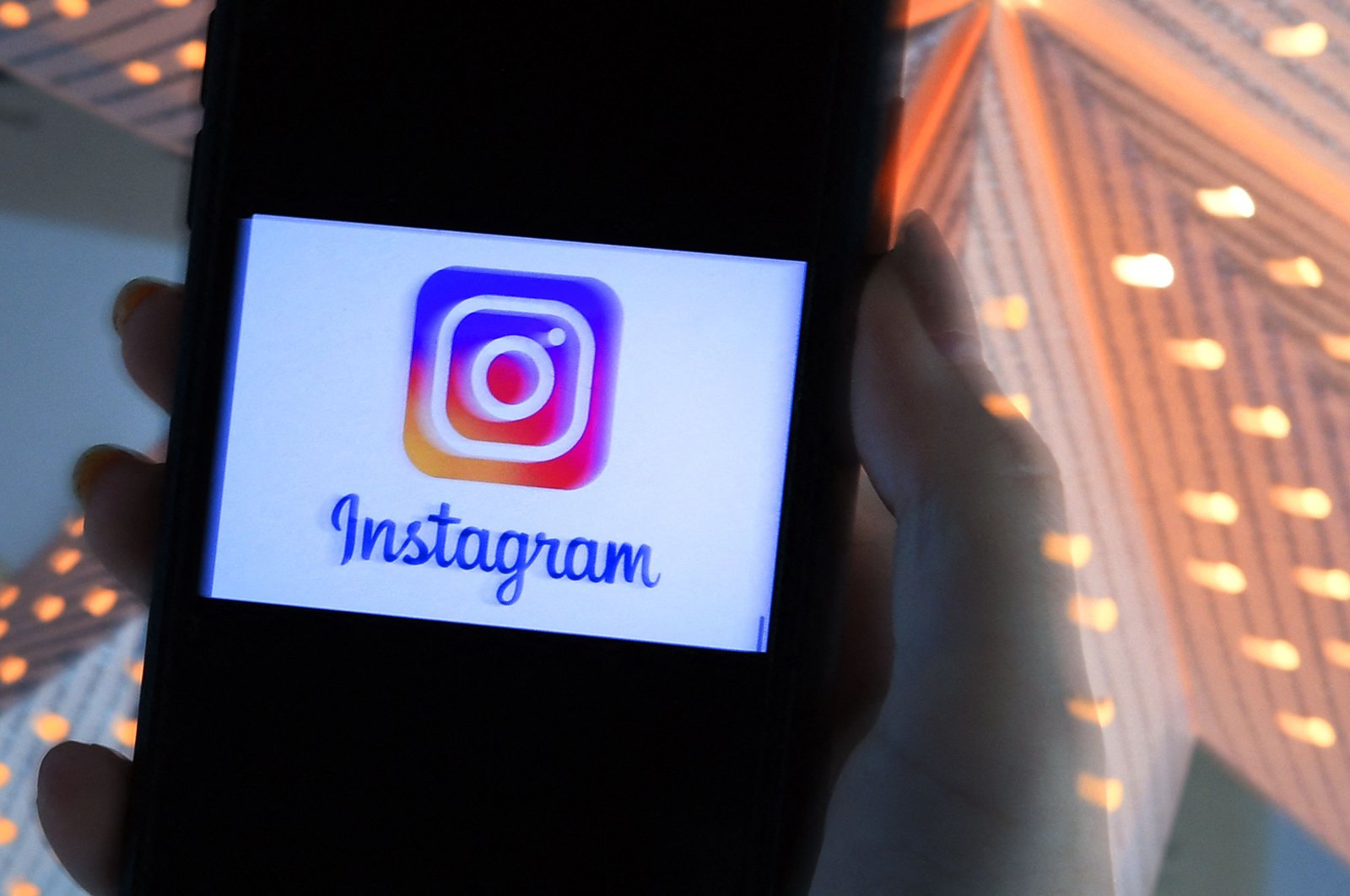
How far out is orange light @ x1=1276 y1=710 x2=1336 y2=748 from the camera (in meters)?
0.34

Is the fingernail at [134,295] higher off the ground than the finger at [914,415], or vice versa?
the fingernail at [134,295]

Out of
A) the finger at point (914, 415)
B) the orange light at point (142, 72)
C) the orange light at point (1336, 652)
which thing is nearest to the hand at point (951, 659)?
the finger at point (914, 415)

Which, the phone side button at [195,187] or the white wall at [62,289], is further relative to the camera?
the white wall at [62,289]

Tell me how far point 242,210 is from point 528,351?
8 cm

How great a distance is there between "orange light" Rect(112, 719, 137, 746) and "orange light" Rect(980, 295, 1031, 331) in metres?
0.30

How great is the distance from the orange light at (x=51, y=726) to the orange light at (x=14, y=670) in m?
0.02

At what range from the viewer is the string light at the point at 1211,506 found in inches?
13.1

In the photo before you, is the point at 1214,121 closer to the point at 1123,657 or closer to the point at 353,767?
the point at 1123,657

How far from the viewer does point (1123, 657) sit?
1.16ft

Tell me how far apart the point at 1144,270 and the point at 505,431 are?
18 cm

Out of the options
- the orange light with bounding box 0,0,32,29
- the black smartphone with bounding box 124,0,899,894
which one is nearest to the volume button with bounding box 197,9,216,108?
the black smartphone with bounding box 124,0,899,894

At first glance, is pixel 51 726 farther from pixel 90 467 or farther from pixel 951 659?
pixel 951 659

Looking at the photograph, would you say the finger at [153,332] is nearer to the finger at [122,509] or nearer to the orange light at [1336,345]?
the finger at [122,509]

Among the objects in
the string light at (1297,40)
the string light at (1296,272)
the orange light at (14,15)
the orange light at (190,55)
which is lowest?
the string light at (1296,272)
